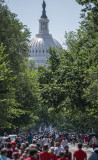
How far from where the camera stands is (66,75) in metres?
42.8

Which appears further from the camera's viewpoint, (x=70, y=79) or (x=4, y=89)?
(x=70, y=79)

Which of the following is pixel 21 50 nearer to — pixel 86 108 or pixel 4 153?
pixel 86 108

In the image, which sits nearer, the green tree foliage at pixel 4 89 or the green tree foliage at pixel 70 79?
the green tree foliage at pixel 4 89

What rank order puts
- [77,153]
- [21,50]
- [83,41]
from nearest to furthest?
[77,153] → [83,41] → [21,50]

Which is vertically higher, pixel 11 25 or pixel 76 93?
pixel 11 25

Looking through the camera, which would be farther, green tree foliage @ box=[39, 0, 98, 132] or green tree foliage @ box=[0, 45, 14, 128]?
green tree foliage @ box=[39, 0, 98, 132]

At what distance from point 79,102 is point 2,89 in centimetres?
881

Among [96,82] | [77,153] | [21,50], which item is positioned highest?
[21,50]

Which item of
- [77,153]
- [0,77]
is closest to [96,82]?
[0,77]

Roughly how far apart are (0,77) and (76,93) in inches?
370

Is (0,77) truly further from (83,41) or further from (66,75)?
(83,41)

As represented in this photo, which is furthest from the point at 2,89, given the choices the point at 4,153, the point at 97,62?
the point at 4,153

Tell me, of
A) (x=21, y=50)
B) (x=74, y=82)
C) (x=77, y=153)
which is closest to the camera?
(x=77, y=153)

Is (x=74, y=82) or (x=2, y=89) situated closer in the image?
(x=2, y=89)
